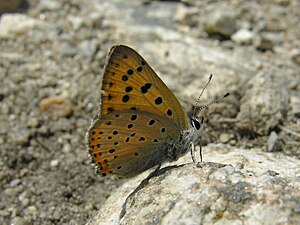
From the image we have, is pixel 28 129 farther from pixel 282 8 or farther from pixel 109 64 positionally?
pixel 282 8

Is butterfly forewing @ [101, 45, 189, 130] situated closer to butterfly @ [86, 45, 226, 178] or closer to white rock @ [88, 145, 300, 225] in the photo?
butterfly @ [86, 45, 226, 178]

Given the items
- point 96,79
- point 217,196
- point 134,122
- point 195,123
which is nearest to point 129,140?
point 134,122

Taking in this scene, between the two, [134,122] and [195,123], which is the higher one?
[134,122]

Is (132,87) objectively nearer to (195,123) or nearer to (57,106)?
(195,123)

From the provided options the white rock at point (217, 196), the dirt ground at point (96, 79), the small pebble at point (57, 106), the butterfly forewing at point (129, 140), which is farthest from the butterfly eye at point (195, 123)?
the small pebble at point (57, 106)

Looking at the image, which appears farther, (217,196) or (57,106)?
(57,106)

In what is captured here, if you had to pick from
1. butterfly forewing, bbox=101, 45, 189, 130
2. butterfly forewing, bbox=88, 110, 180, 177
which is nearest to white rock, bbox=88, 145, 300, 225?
butterfly forewing, bbox=88, 110, 180, 177
